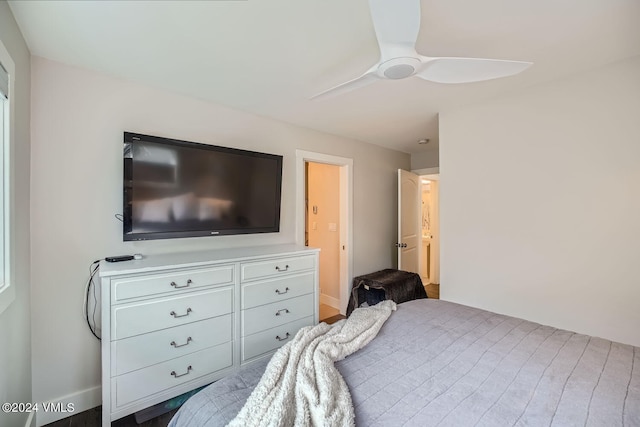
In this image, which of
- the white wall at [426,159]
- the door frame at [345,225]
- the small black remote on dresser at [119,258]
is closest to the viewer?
the small black remote on dresser at [119,258]

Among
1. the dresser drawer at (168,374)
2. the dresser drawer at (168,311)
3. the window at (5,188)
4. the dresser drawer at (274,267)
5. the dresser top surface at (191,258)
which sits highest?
the window at (5,188)

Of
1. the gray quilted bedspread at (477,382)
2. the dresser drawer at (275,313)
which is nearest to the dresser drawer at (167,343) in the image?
the dresser drawer at (275,313)

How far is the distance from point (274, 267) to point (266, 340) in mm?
601

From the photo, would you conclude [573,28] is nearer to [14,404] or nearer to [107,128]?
[107,128]

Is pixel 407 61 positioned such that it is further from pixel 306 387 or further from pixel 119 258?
pixel 119 258

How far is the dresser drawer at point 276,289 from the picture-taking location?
222 centimetres

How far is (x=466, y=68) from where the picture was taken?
1.44 metres

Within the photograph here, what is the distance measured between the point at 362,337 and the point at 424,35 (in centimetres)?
164

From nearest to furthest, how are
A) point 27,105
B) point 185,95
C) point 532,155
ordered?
point 27,105 → point 532,155 → point 185,95

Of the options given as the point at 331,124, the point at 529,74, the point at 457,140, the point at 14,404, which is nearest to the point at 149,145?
the point at 14,404

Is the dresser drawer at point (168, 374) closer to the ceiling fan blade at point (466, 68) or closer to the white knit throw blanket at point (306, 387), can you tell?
the white knit throw blanket at point (306, 387)

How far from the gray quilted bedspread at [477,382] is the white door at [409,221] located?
95.3 inches

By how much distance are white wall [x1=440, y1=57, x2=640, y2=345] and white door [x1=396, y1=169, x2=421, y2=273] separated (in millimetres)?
1178

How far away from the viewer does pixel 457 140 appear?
2.62 m
